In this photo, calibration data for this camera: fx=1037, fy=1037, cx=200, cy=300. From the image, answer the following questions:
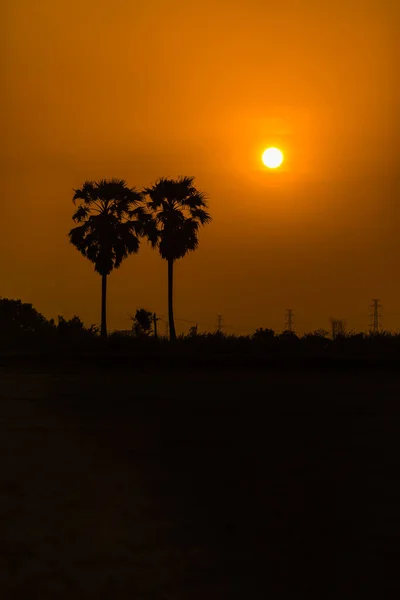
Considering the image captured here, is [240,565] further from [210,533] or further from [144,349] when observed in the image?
[144,349]

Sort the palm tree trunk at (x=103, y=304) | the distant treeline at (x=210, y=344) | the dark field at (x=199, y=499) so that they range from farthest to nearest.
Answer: the palm tree trunk at (x=103, y=304)
the distant treeline at (x=210, y=344)
the dark field at (x=199, y=499)

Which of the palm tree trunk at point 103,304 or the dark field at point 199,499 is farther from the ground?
the palm tree trunk at point 103,304

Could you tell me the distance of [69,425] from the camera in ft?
68.2

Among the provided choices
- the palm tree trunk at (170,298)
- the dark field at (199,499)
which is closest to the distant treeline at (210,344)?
the palm tree trunk at (170,298)

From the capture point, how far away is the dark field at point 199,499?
920cm

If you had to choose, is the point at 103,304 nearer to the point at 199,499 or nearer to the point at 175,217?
the point at 175,217

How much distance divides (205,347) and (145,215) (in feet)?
58.5

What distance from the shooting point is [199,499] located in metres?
12.9

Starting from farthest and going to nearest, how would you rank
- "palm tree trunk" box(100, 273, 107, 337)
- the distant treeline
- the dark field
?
"palm tree trunk" box(100, 273, 107, 337)
the distant treeline
the dark field

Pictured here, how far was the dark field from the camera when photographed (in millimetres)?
9203

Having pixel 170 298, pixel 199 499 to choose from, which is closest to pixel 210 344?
pixel 170 298

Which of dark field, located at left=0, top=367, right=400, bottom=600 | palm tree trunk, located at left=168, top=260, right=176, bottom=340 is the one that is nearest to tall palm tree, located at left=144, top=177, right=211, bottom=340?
palm tree trunk, located at left=168, top=260, right=176, bottom=340

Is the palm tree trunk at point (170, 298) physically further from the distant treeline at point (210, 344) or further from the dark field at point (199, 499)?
the dark field at point (199, 499)

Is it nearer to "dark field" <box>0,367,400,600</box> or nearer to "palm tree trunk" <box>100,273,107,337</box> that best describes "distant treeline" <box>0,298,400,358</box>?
"palm tree trunk" <box>100,273,107,337</box>
